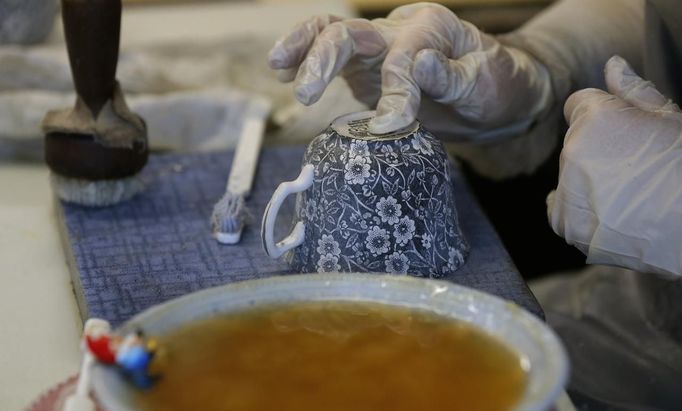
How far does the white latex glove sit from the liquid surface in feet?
0.72

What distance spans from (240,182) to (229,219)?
3.6 inches

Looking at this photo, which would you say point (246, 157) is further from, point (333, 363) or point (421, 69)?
point (333, 363)

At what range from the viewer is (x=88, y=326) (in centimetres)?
54

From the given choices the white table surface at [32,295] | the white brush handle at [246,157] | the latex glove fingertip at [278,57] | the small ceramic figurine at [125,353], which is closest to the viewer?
the small ceramic figurine at [125,353]

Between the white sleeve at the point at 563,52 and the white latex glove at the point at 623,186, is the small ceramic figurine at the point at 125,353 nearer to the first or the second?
the white latex glove at the point at 623,186

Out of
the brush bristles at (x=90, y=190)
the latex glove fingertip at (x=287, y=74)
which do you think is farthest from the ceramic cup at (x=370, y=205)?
the brush bristles at (x=90, y=190)

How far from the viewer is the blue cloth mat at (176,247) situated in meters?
0.75

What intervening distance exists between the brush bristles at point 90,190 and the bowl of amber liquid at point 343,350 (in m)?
0.33

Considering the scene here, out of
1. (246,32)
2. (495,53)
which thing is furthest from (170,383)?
(246,32)

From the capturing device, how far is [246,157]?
3.19ft

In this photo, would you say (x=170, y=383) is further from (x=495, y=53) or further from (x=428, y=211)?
(x=495, y=53)

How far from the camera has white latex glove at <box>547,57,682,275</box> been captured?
0.73m

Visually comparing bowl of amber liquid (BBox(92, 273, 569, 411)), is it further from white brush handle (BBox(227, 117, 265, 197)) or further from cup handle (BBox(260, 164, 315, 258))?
white brush handle (BBox(227, 117, 265, 197))

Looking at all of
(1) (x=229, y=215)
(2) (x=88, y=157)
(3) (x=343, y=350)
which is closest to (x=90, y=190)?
(2) (x=88, y=157)
